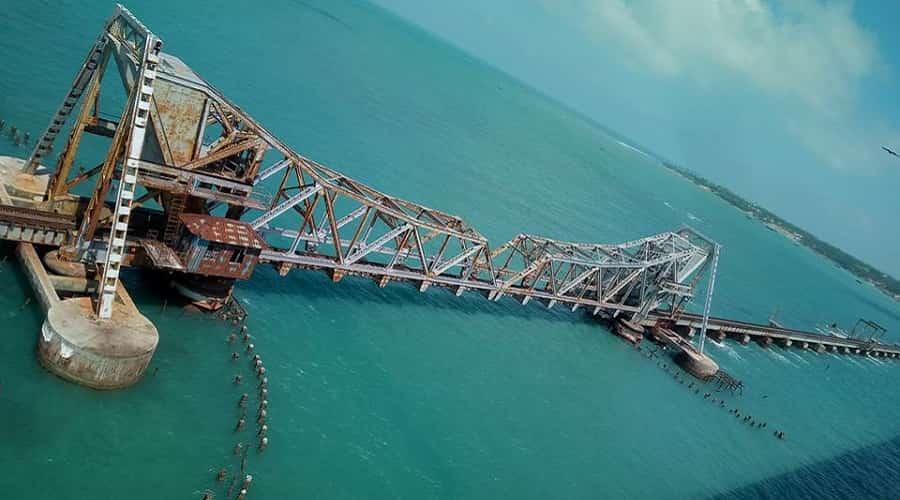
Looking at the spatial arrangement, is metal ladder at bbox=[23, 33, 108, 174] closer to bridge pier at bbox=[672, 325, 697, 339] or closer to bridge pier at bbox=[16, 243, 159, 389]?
bridge pier at bbox=[16, 243, 159, 389]

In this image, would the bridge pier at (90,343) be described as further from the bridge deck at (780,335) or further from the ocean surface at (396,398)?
the bridge deck at (780,335)

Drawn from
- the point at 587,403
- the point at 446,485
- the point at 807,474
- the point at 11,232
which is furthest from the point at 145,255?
the point at 807,474

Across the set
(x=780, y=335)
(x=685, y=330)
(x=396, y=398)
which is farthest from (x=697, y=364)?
(x=396, y=398)

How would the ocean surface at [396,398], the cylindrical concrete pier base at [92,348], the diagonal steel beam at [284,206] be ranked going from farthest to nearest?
the diagonal steel beam at [284,206], the cylindrical concrete pier base at [92,348], the ocean surface at [396,398]

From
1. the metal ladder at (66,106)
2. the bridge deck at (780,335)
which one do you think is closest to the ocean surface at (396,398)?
the bridge deck at (780,335)

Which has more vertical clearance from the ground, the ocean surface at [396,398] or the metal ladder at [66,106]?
the metal ladder at [66,106]

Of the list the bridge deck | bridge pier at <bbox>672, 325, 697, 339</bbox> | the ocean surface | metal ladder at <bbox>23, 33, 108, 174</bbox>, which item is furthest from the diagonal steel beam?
bridge pier at <bbox>672, 325, 697, 339</bbox>
